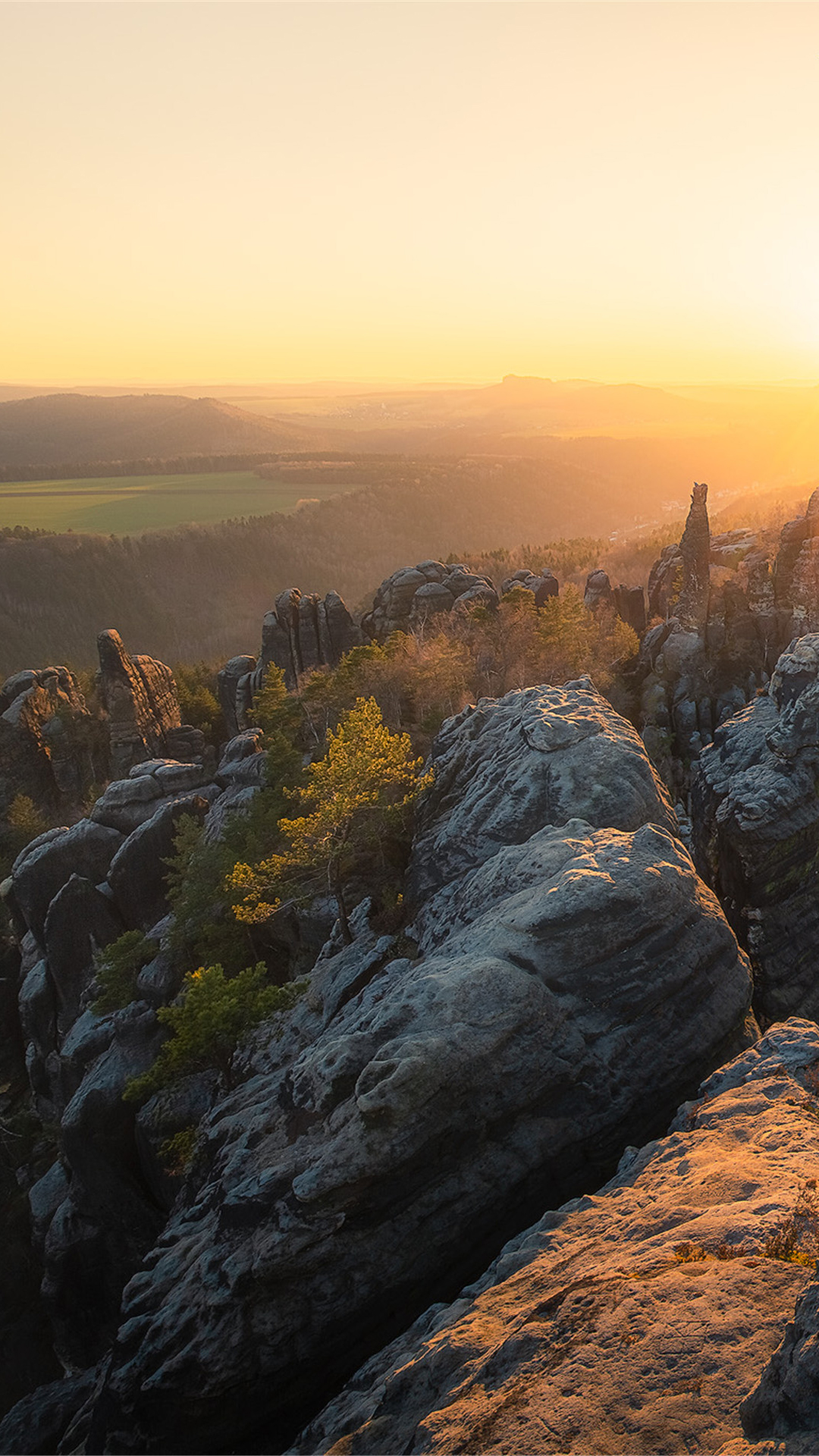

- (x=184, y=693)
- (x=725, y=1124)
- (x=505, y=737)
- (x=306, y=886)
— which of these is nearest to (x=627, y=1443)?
(x=725, y=1124)

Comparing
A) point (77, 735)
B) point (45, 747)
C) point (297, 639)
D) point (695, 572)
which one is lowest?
point (45, 747)

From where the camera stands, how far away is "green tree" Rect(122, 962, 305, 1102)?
26219mm

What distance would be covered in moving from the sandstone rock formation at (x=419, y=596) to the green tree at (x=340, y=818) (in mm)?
35474

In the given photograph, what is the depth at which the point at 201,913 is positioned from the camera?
3531 cm

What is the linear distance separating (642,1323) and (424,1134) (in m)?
5.76

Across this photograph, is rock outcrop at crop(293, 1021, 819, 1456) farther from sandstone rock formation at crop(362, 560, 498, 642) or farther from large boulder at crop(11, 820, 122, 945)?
sandstone rock formation at crop(362, 560, 498, 642)

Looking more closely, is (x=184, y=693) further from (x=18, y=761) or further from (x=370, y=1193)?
(x=370, y=1193)

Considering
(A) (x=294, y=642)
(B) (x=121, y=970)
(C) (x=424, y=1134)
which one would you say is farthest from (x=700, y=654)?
(C) (x=424, y=1134)

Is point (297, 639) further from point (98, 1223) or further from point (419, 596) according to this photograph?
point (98, 1223)

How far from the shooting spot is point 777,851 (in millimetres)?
29250

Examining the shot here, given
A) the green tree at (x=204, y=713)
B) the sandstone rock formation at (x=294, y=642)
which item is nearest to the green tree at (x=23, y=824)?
the green tree at (x=204, y=713)

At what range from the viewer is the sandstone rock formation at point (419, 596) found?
6869 centimetres

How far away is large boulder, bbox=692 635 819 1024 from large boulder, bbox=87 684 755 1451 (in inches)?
359

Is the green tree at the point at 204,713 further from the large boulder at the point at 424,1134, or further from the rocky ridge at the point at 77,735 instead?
the large boulder at the point at 424,1134
